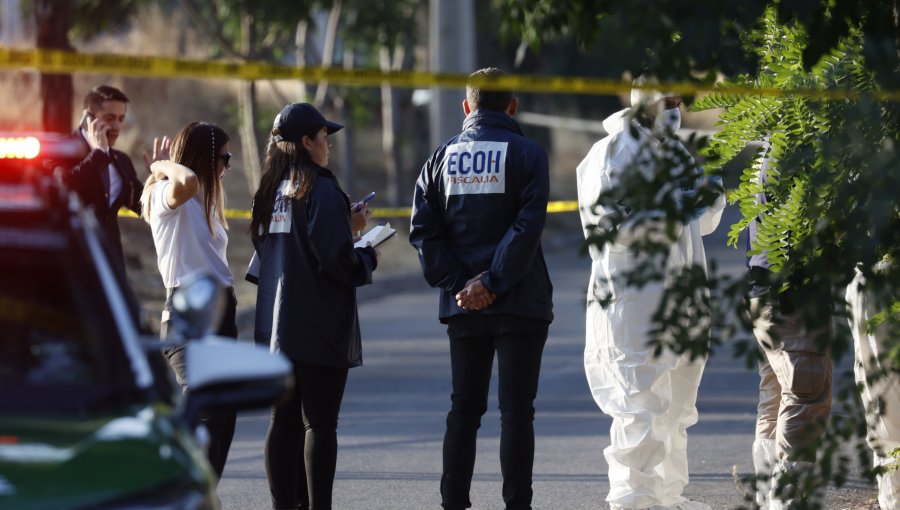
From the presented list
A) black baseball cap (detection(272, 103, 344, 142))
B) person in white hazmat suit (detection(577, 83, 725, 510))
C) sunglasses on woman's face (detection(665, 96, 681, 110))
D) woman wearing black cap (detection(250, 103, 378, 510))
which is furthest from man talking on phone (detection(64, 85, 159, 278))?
sunglasses on woman's face (detection(665, 96, 681, 110))

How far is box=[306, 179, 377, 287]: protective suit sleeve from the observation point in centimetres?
590

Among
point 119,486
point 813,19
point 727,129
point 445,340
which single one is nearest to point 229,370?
point 119,486

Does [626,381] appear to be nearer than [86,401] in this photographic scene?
No

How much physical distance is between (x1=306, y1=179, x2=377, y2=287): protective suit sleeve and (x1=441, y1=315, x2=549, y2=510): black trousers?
0.52 metres

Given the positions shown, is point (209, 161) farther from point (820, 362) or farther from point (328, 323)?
point (820, 362)

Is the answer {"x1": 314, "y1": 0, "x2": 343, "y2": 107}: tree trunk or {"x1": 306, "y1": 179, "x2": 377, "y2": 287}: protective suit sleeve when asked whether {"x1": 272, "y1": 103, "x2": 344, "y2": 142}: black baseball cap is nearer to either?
{"x1": 306, "y1": 179, "x2": 377, "y2": 287}: protective suit sleeve

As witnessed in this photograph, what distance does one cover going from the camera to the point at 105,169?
6699 mm

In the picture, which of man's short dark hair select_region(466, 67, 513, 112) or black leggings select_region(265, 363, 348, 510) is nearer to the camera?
black leggings select_region(265, 363, 348, 510)

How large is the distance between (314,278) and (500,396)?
0.93 m

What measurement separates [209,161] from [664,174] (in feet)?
9.65

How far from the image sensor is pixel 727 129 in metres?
5.11

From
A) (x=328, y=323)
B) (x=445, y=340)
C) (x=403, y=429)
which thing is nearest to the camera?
(x=328, y=323)

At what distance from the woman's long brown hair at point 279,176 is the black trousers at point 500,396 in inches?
34.3

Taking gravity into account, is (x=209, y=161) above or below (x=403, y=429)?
above
